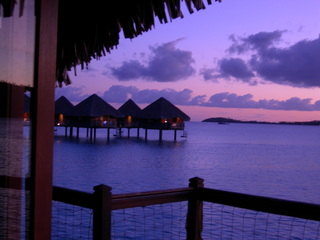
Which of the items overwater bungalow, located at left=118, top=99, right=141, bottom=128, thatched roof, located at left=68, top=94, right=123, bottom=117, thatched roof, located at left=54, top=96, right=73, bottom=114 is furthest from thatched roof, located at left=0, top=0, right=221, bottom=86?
overwater bungalow, located at left=118, top=99, right=141, bottom=128

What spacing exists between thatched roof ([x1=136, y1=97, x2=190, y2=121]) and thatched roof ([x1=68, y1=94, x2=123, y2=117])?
3887mm

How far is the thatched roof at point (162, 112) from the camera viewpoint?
47375 millimetres

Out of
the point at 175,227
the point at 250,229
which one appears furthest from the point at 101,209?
the point at 250,229

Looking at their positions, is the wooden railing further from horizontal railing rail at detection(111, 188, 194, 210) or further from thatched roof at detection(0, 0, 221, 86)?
thatched roof at detection(0, 0, 221, 86)

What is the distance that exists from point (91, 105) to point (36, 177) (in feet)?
151

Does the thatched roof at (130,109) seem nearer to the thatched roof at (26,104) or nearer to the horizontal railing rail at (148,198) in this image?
the horizontal railing rail at (148,198)

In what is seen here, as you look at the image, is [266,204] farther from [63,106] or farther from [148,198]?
[63,106]

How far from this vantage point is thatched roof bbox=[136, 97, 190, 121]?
155 feet

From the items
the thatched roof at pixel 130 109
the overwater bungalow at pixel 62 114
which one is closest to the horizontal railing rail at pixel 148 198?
the overwater bungalow at pixel 62 114

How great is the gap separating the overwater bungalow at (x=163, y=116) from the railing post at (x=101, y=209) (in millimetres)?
44463

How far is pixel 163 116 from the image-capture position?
155ft

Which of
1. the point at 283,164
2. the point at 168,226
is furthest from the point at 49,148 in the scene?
the point at 283,164

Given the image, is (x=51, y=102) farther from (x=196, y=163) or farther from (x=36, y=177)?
(x=196, y=163)

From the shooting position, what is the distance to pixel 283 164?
109 ft
